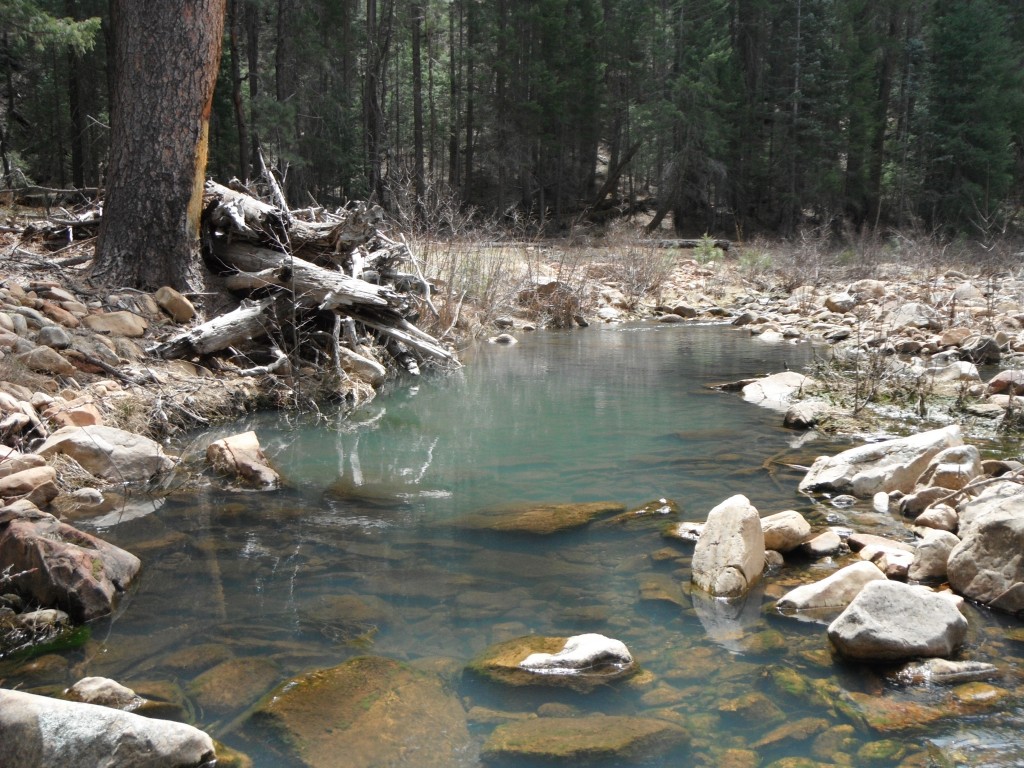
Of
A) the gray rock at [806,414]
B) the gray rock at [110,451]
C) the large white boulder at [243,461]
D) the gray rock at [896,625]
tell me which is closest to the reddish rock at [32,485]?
the gray rock at [110,451]

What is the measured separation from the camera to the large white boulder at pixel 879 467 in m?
5.54

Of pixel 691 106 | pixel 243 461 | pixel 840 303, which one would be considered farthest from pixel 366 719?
pixel 691 106

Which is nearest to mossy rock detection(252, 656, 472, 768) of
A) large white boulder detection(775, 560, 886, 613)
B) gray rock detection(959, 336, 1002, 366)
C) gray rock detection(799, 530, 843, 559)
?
large white boulder detection(775, 560, 886, 613)

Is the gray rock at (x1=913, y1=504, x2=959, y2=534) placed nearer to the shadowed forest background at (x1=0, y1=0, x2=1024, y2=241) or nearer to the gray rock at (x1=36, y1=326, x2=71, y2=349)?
the gray rock at (x1=36, y1=326, x2=71, y2=349)

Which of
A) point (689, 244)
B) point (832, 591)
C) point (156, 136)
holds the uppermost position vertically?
point (156, 136)

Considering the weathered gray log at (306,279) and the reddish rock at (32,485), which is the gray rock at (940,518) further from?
the weathered gray log at (306,279)

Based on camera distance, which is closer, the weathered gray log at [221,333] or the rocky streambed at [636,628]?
the rocky streambed at [636,628]

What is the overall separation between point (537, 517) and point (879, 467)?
2.39 metres

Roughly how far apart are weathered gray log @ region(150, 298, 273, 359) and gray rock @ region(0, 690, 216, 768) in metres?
5.43

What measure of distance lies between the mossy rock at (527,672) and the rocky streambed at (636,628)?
10mm

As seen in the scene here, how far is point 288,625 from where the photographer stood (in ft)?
12.3

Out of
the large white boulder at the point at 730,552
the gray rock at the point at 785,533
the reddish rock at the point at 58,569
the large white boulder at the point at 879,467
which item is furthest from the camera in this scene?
the large white boulder at the point at 879,467

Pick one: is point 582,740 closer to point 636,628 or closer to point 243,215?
point 636,628

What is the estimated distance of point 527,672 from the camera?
10.9ft
